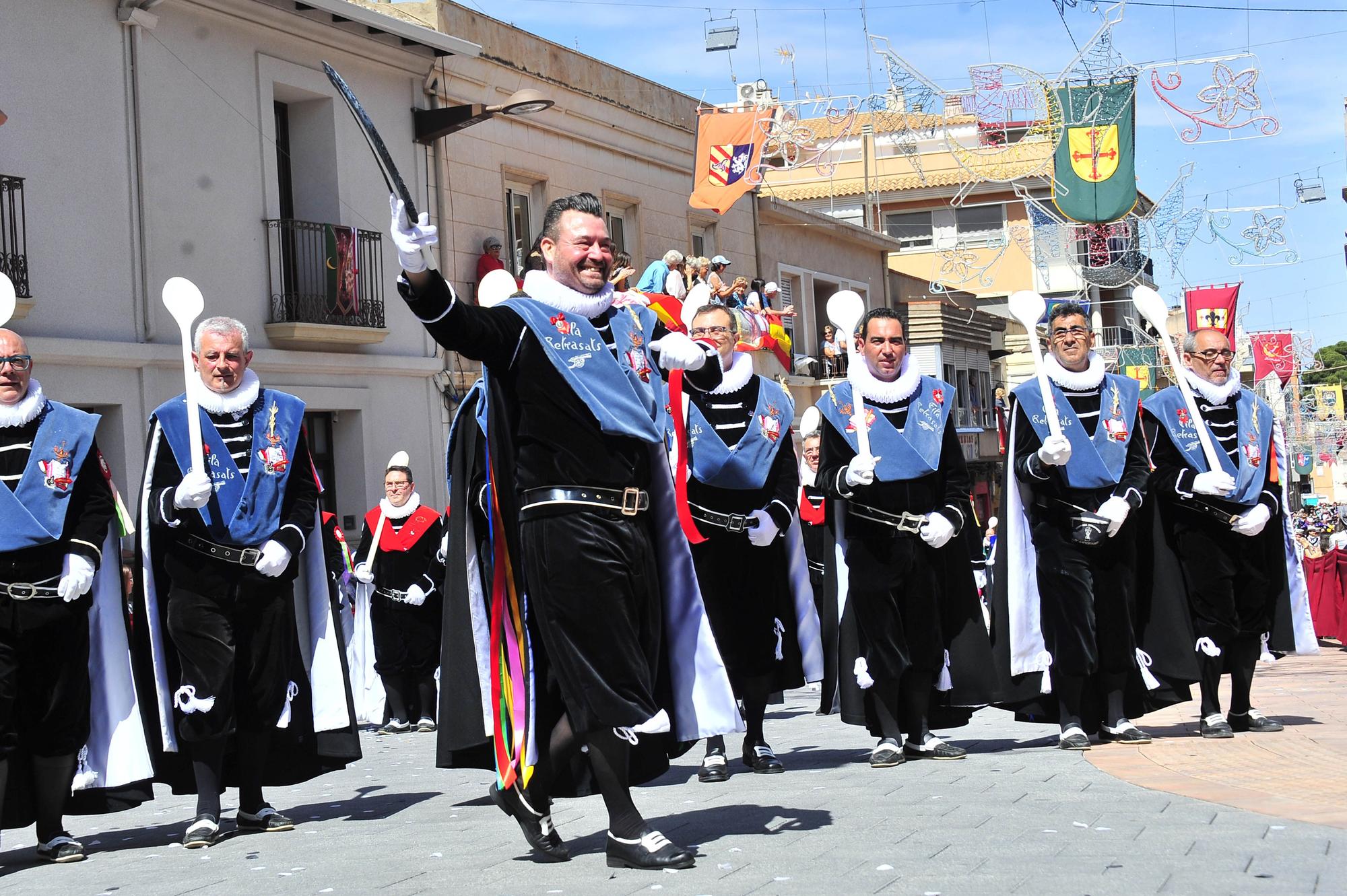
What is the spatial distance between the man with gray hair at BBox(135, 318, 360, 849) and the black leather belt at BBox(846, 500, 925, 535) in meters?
2.43

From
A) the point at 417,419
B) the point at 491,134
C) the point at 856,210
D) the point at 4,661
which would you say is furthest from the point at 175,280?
the point at 856,210

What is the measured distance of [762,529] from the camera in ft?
26.2

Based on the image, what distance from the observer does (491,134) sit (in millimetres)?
22047

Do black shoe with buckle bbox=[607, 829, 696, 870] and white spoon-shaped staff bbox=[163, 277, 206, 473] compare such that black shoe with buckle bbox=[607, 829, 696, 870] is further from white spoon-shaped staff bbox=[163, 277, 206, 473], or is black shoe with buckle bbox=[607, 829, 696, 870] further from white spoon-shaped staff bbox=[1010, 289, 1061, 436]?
white spoon-shaped staff bbox=[1010, 289, 1061, 436]

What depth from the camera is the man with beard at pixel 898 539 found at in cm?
780

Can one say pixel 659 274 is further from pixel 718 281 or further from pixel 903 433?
pixel 903 433

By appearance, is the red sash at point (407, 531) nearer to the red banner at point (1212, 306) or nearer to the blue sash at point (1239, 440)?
the blue sash at point (1239, 440)

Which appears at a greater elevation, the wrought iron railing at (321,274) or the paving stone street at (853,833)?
the wrought iron railing at (321,274)

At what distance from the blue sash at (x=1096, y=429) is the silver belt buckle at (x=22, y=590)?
14.1 ft

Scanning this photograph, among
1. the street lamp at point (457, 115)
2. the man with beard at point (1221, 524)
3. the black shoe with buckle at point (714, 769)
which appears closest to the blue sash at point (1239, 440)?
the man with beard at point (1221, 524)

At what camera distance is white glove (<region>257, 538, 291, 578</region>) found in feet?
22.1

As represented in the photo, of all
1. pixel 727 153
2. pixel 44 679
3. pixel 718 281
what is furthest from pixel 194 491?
pixel 727 153

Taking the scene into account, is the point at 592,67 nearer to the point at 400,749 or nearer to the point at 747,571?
the point at 400,749

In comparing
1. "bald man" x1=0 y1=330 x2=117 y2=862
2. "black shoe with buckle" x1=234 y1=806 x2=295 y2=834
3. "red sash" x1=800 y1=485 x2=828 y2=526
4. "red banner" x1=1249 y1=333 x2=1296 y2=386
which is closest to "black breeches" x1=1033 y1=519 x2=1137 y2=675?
"black shoe with buckle" x1=234 y1=806 x2=295 y2=834
